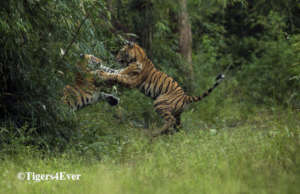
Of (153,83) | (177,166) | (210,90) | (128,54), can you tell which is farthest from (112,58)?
(177,166)

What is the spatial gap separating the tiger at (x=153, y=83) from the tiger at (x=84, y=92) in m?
0.54

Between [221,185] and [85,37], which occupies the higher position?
[85,37]

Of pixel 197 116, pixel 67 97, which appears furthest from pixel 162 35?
pixel 67 97

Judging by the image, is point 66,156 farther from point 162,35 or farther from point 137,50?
point 162,35

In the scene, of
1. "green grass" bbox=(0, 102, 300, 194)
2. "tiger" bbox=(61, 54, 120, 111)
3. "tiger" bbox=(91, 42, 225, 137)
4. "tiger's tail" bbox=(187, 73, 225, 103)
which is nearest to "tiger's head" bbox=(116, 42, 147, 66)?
"tiger" bbox=(91, 42, 225, 137)

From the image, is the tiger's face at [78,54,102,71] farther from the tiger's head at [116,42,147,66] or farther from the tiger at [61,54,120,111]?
the tiger's head at [116,42,147,66]

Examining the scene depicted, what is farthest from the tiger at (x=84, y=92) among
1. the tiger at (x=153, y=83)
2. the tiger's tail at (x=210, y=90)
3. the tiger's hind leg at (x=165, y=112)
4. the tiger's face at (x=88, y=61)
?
the tiger's tail at (x=210, y=90)

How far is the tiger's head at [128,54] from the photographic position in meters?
8.16

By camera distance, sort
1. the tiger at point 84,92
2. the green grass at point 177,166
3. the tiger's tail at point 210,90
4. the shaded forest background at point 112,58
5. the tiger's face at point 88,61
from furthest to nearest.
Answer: the tiger's tail at point 210,90, the tiger at point 84,92, the tiger's face at point 88,61, the shaded forest background at point 112,58, the green grass at point 177,166

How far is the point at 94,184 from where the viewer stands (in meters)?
3.99

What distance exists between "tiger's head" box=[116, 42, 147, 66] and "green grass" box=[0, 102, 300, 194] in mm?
2241

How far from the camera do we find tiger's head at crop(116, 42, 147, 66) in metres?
8.16

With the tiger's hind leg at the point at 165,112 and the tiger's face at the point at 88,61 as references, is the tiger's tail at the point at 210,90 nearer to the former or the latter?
the tiger's hind leg at the point at 165,112

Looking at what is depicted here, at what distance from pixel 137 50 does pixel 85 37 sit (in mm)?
2220
